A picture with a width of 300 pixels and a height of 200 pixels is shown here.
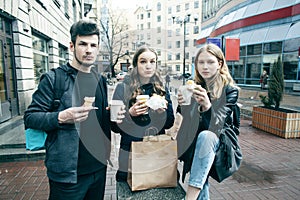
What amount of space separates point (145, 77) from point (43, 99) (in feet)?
3.30

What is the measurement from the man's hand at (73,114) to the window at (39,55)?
350 inches

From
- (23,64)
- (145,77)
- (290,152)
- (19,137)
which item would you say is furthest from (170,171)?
(23,64)

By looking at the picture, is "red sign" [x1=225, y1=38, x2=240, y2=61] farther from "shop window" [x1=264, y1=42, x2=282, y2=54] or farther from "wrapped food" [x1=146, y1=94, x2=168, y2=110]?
"shop window" [x1=264, y1=42, x2=282, y2=54]

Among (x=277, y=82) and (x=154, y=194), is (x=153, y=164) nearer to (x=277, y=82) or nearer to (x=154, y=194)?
(x=154, y=194)

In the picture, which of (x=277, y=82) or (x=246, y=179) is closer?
(x=246, y=179)

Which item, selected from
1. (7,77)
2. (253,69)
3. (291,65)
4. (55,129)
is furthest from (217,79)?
(253,69)

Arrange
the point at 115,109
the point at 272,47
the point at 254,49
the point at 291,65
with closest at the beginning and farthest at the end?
the point at 115,109 → the point at 291,65 → the point at 272,47 → the point at 254,49

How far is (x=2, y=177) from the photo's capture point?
12.1 ft

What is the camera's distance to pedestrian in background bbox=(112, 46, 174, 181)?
2.08 metres

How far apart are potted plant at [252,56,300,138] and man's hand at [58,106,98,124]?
5.93 meters

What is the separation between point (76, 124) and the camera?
1.64 m

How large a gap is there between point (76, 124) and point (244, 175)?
327 centimetres

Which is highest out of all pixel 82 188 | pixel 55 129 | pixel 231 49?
pixel 231 49

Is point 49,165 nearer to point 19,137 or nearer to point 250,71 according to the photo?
point 19,137
